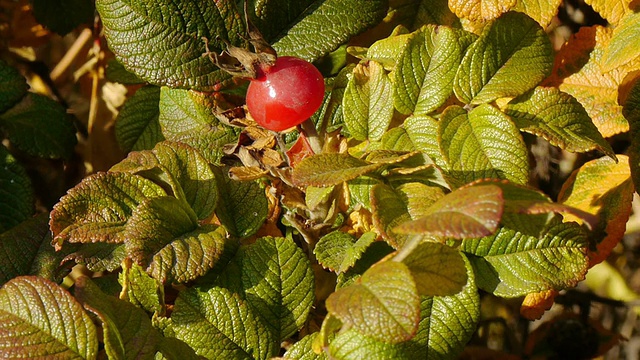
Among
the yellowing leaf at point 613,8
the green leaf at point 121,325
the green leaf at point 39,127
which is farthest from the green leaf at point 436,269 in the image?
A: the green leaf at point 39,127

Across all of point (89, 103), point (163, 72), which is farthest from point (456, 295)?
point (89, 103)

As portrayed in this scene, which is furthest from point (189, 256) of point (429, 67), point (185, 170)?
point (429, 67)

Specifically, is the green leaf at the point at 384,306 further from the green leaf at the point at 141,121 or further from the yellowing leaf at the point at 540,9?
the green leaf at the point at 141,121

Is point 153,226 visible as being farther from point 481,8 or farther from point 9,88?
point 9,88

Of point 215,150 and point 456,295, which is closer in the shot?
point 456,295

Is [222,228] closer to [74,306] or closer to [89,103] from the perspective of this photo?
[74,306]

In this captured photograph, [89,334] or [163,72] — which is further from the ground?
[163,72]
